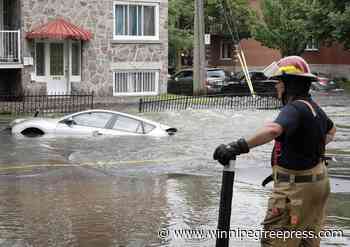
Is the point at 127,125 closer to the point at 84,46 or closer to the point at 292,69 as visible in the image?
the point at 292,69

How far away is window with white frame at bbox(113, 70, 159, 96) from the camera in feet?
109

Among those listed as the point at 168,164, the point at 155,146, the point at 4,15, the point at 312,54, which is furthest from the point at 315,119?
the point at 312,54

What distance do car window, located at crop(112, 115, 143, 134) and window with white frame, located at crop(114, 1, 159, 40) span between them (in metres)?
15.2

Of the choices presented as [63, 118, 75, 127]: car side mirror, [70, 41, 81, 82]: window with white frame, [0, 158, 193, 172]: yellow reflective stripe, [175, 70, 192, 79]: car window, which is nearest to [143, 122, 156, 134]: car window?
[63, 118, 75, 127]: car side mirror

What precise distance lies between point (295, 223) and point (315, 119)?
2.63 ft

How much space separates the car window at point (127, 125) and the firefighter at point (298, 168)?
12626mm

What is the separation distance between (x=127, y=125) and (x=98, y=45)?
1488 centimetres

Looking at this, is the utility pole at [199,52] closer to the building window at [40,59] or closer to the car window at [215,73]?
the car window at [215,73]

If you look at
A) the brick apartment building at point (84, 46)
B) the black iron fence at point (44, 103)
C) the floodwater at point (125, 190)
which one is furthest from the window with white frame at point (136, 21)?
the floodwater at point (125, 190)

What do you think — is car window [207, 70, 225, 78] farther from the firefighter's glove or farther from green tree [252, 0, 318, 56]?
the firefighter's glove

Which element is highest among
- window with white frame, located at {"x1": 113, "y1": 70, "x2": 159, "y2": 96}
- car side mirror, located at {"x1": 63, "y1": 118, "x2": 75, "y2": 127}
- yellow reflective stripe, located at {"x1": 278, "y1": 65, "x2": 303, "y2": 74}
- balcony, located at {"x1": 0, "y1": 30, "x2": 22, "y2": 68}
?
balcony, located at {"x1": 0, "y1": 30, "x2": 22, "y2": 68}

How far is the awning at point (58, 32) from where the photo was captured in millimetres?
29500

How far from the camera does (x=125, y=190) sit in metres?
11.1

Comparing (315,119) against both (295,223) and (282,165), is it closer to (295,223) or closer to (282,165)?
(282,165)
